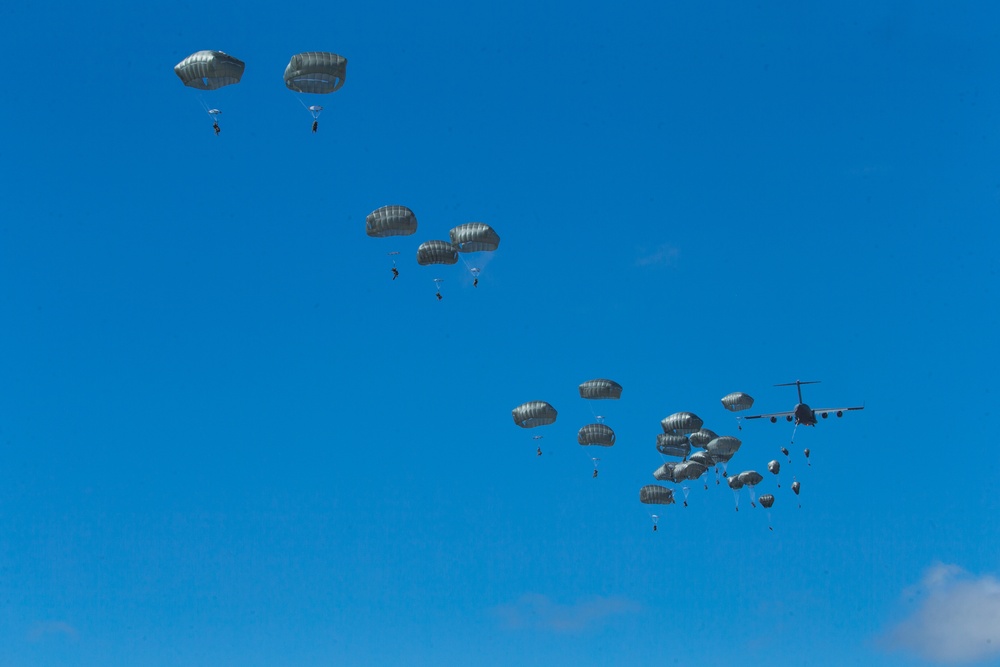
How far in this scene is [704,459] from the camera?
121 m

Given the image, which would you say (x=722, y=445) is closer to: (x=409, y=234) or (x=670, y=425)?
(x=670, y=425)

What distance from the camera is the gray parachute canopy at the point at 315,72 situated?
98938mm

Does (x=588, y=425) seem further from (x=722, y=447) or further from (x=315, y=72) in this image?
(x=315, y=72)

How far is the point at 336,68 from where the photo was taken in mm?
99312

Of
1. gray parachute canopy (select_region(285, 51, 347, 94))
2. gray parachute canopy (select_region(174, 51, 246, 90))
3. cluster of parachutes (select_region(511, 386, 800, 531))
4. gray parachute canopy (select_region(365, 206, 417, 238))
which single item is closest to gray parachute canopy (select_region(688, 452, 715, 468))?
cluster of parachutes (select_region(511, 386, 800, 531))

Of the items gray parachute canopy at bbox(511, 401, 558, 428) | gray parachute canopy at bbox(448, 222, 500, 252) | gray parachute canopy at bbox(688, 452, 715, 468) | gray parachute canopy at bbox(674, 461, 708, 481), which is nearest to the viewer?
gray parachute canopy at bbox(448, 222, 500, 252)

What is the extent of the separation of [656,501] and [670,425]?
1317 centimetres

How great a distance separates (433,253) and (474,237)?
4.04 meters

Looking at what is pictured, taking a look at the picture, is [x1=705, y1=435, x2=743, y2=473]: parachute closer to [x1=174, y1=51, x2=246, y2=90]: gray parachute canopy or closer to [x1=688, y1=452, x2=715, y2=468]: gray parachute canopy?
[x1=688, y1=452, x2=715, y2=468]: gray parachute canopy

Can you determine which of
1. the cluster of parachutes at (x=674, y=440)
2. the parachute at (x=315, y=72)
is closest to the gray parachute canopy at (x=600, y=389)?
the cluster of parachutes at (x=674, y=440)

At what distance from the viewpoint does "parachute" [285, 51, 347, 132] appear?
9894 cm

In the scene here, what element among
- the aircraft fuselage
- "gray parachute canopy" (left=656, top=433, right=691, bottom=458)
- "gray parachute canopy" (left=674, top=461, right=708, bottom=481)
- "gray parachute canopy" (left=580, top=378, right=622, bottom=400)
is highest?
the aircraft fuselage

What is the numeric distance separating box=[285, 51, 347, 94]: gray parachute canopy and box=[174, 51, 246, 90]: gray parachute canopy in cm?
430

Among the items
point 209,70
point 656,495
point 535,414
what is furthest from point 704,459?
point 209,70
